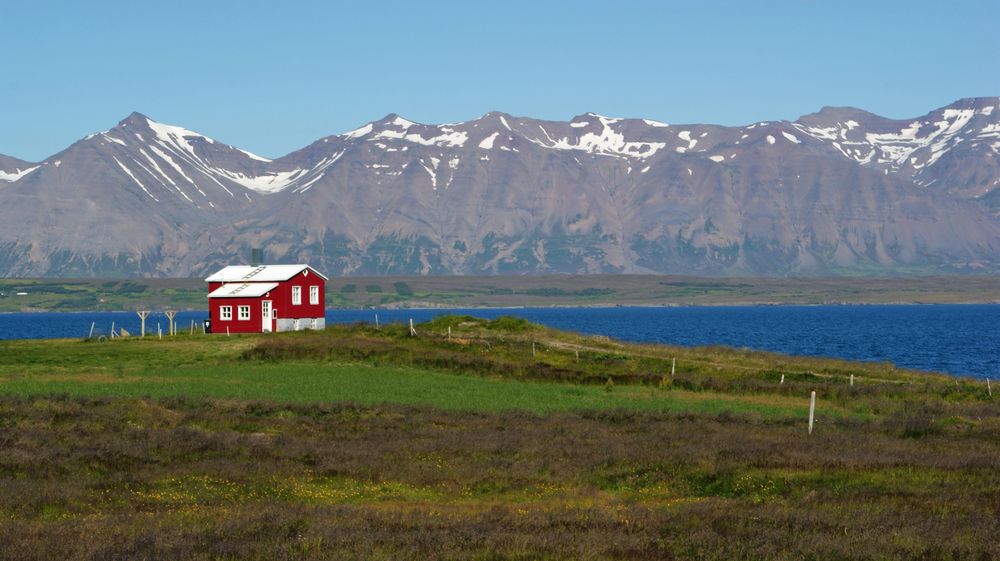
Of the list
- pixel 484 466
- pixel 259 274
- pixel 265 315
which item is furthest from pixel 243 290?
pixel 484 466

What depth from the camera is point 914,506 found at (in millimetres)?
26234

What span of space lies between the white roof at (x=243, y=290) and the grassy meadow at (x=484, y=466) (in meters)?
36.3

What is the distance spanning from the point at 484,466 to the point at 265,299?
77.0 m

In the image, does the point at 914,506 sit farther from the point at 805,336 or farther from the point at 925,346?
the point at 805,336

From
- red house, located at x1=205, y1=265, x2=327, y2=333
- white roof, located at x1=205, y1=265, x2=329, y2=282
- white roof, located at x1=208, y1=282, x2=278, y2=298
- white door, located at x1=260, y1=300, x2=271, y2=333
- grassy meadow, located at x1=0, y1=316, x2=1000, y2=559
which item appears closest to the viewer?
grassy meadow, located at x1=0, y1=316, x2=1000, y2=559

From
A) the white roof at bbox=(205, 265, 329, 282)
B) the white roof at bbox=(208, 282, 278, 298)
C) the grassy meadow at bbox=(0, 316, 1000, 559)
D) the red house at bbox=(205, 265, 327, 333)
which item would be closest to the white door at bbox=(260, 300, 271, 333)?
the red house at bbox=(205, 265, 327, 333)

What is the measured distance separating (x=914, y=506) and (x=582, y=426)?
1934 cm

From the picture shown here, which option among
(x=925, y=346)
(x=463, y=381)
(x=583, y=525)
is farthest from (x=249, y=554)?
(x=925, y=346)

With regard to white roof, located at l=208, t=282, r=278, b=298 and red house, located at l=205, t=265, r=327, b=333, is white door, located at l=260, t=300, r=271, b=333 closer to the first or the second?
red house, located at l=205, t=265, r=327, b=333

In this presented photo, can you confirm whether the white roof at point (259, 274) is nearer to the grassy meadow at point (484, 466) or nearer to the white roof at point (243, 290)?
the white roof at point (243, 290)

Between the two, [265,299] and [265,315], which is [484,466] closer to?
[265,299]

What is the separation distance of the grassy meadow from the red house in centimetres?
3679

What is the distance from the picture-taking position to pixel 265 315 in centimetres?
10838

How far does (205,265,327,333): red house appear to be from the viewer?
107 m
